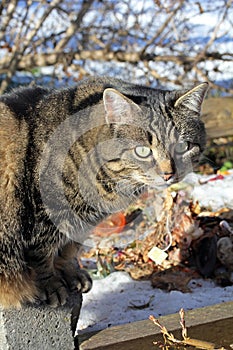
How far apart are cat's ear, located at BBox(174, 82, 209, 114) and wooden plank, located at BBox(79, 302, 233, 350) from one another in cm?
67

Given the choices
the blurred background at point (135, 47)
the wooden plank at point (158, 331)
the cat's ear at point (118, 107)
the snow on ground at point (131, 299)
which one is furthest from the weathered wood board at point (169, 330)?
the blurred background at point (135, 47)

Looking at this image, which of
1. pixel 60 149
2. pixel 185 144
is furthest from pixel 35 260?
pixel 185 144

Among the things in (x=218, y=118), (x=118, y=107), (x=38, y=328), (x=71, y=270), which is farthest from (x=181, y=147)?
(x=218, y=118)

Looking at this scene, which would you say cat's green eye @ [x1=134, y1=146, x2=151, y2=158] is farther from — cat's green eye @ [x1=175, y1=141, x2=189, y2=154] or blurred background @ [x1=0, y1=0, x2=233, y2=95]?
blurred background @ [x1=0, y1=0, x2=233, y2=95]

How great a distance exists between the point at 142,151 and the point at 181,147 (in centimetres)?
12

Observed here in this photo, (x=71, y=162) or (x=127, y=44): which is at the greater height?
(x=127, y=44)

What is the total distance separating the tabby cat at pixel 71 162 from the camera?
159 centimetres

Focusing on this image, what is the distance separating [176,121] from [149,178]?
19cm

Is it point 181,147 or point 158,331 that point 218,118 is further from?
point 158,331

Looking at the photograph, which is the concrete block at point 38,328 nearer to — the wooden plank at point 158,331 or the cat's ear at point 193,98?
the wooden plank at point 158,331

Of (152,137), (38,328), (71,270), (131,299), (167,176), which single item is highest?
(152,137)

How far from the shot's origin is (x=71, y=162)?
163 cm

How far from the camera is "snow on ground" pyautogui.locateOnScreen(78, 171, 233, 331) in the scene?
6.48 feet

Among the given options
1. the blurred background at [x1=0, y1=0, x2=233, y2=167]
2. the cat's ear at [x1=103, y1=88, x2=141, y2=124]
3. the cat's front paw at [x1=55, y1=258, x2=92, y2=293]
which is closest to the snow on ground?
the cat's front paw at [x1=55, y1=258, x2=92, y2=293]
